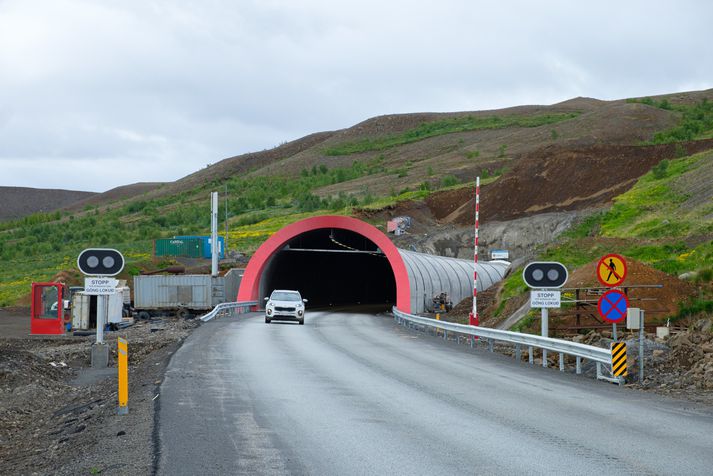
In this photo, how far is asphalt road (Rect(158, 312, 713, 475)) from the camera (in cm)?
931

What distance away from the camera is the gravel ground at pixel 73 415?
10102mm

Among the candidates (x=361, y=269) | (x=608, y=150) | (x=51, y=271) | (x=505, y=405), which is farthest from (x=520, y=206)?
(x=505, y=405)

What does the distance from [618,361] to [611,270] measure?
1.94 meters

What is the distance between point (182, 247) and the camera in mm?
81812

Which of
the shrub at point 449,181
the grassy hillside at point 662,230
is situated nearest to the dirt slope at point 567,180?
the grassy hillside at point 662,230

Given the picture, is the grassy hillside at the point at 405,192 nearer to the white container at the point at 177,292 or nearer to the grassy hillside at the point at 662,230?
the grassy hillside at the point at 662,230

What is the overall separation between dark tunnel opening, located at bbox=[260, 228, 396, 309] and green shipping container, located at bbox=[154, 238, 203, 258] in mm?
15969

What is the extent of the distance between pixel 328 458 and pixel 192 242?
242ft

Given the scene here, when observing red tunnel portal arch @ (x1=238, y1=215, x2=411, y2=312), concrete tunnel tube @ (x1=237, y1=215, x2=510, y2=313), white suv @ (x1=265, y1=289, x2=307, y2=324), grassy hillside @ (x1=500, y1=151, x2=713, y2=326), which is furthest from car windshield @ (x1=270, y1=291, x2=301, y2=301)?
red tunnel portal arch @ (x1=238, y1=215, x2=411, y2=312)

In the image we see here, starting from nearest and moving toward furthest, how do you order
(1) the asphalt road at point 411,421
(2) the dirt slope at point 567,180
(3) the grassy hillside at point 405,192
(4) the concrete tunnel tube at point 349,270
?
(1) the asphalt road at point 411,421, (4) the concrete tunnel tube at point 349,270, (3) the grassy hillside at point 405,192, (2) the dirt slope at point 567,180

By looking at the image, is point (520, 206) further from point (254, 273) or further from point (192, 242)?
point (254, 273)

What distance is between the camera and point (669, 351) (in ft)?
66.3

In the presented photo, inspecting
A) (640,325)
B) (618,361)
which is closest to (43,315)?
(618,361)

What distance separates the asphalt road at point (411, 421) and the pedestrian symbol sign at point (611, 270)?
2.05 meters
